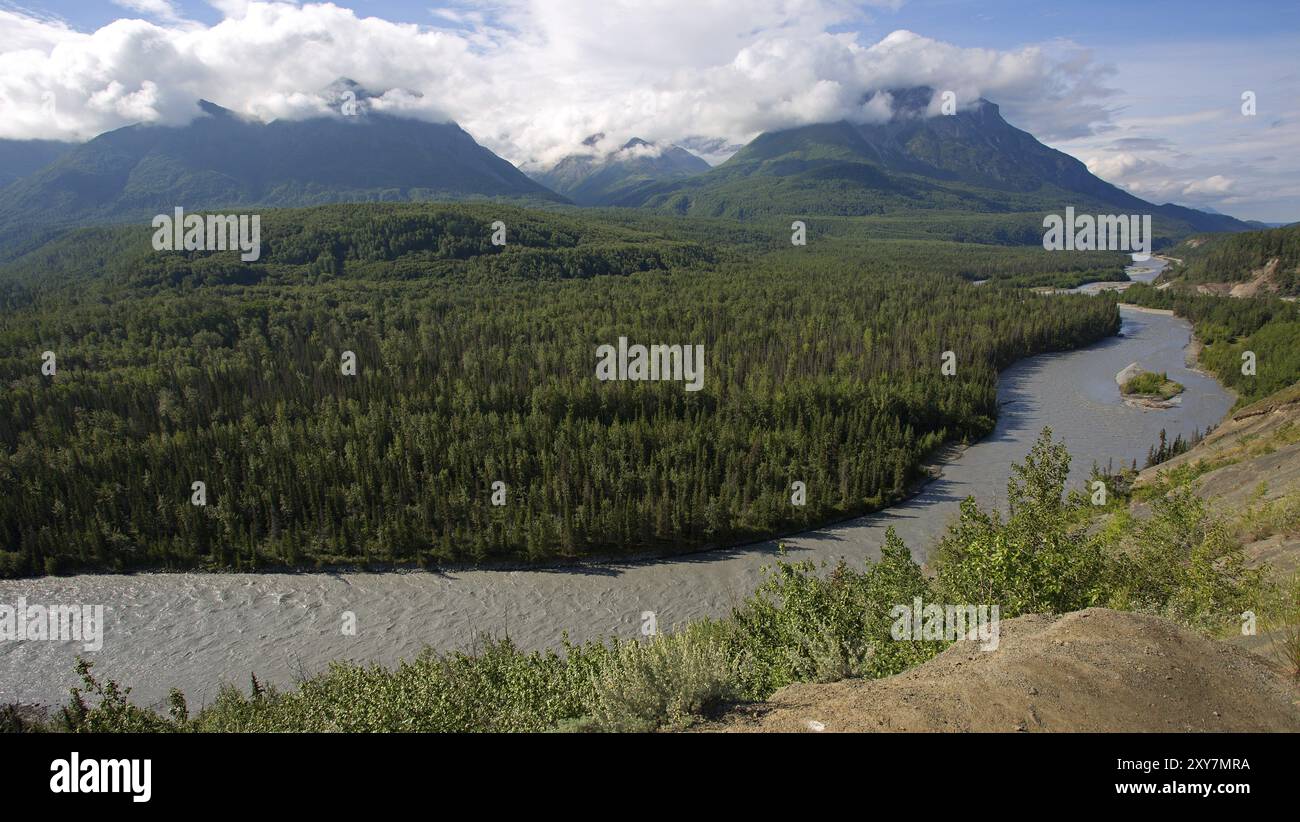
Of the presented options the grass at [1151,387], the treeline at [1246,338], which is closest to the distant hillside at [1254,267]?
the treeline at [1246,338]

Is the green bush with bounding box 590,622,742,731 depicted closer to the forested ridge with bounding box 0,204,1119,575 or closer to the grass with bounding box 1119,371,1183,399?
the forested ridge with bounding box 0,204,1119,575

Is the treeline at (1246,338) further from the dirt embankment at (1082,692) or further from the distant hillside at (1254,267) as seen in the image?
the dirt embankment at (1082,692)

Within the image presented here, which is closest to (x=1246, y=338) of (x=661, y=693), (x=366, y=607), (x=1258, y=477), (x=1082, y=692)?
(x=1258, y=477)

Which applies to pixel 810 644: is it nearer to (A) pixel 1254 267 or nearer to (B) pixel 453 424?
(B) pixel 453 424

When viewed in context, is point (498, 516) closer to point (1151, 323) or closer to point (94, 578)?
point (94, 578)

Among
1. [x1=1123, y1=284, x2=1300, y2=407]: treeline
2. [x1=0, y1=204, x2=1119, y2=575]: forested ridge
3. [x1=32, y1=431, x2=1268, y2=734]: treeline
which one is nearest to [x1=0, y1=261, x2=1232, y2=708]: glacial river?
[x1=0, y1=204, x2=1119, y2=575]: forested ridge

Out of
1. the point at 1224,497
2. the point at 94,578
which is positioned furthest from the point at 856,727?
the point at 94,578
